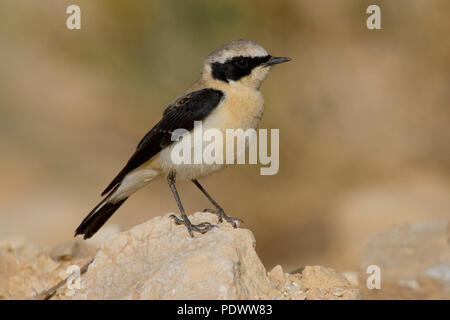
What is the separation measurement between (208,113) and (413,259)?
12.8 feet

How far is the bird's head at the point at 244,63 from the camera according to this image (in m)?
6.12

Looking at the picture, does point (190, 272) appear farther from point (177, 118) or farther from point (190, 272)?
point (177, 118)

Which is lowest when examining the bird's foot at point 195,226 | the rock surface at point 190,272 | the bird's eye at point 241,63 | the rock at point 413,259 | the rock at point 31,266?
the rock at point 413,259

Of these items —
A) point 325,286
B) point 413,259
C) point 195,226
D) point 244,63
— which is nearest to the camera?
point 325,286

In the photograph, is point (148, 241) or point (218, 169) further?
point (218, 169)

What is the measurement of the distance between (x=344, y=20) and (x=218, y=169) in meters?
7.76

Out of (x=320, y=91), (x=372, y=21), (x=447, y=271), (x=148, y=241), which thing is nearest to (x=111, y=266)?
(x=148, y=241)

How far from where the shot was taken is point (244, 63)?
20.2 feet

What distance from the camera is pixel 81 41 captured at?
12352 millimetres

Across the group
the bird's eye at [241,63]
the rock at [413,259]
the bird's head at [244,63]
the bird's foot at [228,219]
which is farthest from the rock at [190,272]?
the rock at [413,259]

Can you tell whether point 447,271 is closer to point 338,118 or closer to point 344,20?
point 338,118

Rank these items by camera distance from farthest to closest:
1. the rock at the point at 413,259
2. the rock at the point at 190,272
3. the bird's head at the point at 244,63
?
the rock at the point at 413,259 → the bird's head at the point at 244,63 → the rock at the point at 190,272

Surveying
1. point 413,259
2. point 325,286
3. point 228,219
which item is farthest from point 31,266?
point 413,259
